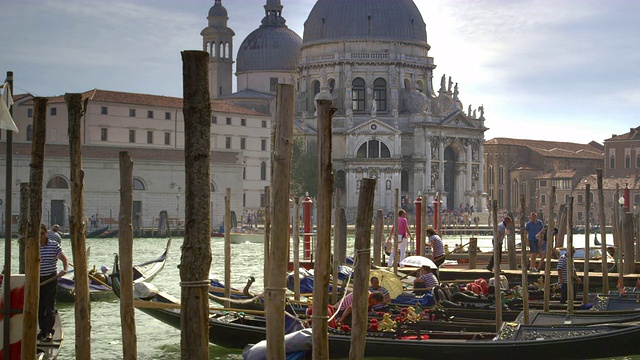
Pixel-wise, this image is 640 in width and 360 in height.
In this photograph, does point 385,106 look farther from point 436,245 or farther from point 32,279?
point 32,279

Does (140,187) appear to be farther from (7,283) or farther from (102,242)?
(7,283)

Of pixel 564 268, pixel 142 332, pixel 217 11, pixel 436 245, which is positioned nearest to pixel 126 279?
Result: pixel 142 332

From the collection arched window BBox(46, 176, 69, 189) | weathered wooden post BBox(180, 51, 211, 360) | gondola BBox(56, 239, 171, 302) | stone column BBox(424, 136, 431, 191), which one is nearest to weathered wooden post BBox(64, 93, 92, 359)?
weathered wooden post BBox(180, 51, 211, 360)

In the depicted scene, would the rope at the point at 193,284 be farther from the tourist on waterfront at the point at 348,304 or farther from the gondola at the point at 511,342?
the gondola at the point at 511,342

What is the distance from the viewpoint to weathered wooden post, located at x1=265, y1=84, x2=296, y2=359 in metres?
6.72

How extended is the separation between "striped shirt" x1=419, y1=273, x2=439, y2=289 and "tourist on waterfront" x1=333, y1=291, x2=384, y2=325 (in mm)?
1799

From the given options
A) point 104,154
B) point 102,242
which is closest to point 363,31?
point 104,154

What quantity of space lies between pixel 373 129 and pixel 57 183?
1815 centimetres

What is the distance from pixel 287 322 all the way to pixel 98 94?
121 feet

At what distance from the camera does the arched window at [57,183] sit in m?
39.5

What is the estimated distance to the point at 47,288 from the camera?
9.26m

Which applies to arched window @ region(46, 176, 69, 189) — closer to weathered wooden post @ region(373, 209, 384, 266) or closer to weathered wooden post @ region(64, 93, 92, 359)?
weathered wooden post @ region(373, 209, 384, 266)

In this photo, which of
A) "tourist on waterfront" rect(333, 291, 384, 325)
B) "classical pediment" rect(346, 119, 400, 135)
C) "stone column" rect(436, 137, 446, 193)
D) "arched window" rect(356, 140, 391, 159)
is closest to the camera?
"tourist on waterfront" rect(333, 291, 384, 325)

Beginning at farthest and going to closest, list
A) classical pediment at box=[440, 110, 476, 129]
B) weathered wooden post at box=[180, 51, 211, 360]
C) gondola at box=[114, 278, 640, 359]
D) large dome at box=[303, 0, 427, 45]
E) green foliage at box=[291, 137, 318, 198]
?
1. large dome at box=[303, 0, 427, 45]
2. classical pediment at box=[440, 110, 476, 129]
3. green foliage at box=[291, 137, 318, 198]
4. gondola at box=[114, 278, 640, 359]
5. weathered wooden post at box=[180, 51, 211, 360]
